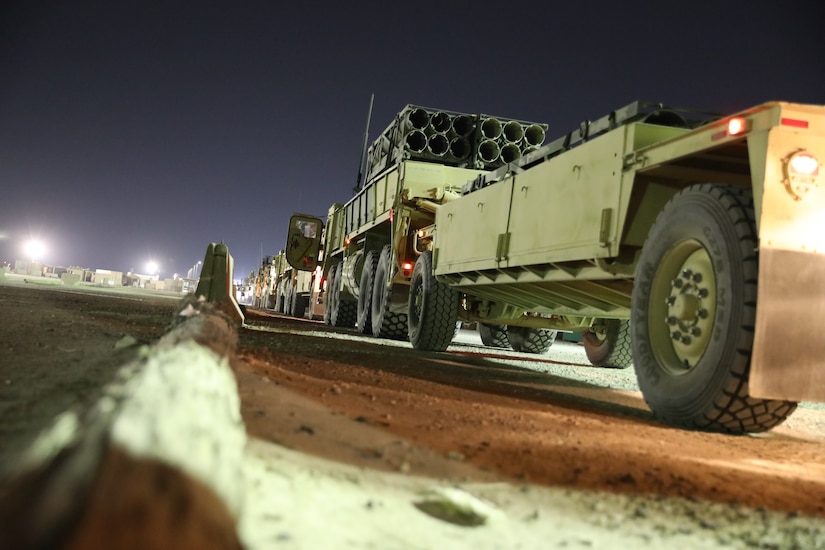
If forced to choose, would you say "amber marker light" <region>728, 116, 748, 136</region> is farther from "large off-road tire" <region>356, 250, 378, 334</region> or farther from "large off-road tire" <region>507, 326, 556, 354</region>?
"large off-road tire" <region>356, 250, 378, 334</region>

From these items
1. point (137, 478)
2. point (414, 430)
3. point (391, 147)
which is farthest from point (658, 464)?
point (391, 147)

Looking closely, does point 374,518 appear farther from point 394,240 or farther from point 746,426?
point 394,240

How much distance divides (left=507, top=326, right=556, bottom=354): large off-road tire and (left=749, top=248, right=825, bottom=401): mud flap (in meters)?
7.94

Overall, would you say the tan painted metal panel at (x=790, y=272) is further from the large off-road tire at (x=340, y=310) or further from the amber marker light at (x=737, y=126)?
the large off-road tire at (x=340, y=310)

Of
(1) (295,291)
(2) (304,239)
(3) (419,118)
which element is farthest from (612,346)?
(1) (295,291)

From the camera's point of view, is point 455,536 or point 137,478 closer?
point 137,478

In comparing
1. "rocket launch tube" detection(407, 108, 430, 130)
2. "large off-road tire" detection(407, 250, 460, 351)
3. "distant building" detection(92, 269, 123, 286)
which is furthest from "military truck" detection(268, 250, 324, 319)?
"distant building" detection(92, 269, 123, 286)

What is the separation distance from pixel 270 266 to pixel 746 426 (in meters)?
30.4

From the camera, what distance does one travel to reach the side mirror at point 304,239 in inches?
702

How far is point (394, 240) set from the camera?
33.7 feet

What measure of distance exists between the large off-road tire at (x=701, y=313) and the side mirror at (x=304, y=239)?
46.5 ft

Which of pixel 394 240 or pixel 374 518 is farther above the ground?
pixel 394 240

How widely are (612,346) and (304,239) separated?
1070 centimetres

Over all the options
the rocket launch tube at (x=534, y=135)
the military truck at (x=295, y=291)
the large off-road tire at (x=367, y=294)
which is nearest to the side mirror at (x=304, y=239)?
the military truck at (x=295, y=291)
